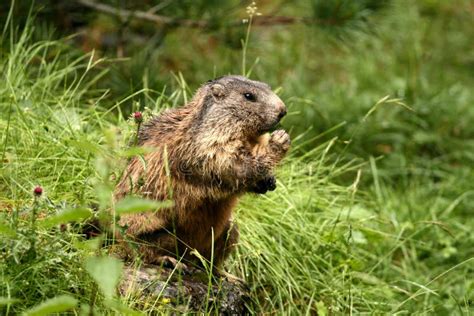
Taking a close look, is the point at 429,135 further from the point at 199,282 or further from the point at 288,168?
the point at 199,282

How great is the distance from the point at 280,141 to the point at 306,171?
4.62 feet

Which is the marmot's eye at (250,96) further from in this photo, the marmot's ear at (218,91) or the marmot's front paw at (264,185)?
the marmot's front paw at (264,185)

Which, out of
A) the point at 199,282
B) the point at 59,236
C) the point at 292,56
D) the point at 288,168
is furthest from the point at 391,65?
the point at 59,236

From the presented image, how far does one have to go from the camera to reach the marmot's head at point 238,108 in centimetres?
430

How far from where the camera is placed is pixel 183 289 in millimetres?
4105

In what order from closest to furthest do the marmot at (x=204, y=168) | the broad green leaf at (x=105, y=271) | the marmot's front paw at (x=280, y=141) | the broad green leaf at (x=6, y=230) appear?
the broad green leaf at (x=105, y=271) → the broad green leaf at (x=6, y=230) → the marmot at (x=204, y=168) → the marmot's front paw at (x=280, y=141)

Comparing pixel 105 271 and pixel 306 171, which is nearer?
pixel 105 271

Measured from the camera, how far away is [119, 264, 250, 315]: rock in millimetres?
3951

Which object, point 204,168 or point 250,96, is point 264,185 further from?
point 250,96

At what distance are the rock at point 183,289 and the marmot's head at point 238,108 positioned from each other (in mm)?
685

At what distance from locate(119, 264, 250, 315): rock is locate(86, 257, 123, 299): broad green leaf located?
0.72 metres

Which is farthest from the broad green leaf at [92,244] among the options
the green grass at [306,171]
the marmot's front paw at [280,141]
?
the marmot's front paw at [280,141]

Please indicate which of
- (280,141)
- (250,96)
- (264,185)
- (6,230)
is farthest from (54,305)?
(250,96)

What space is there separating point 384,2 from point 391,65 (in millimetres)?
1776
